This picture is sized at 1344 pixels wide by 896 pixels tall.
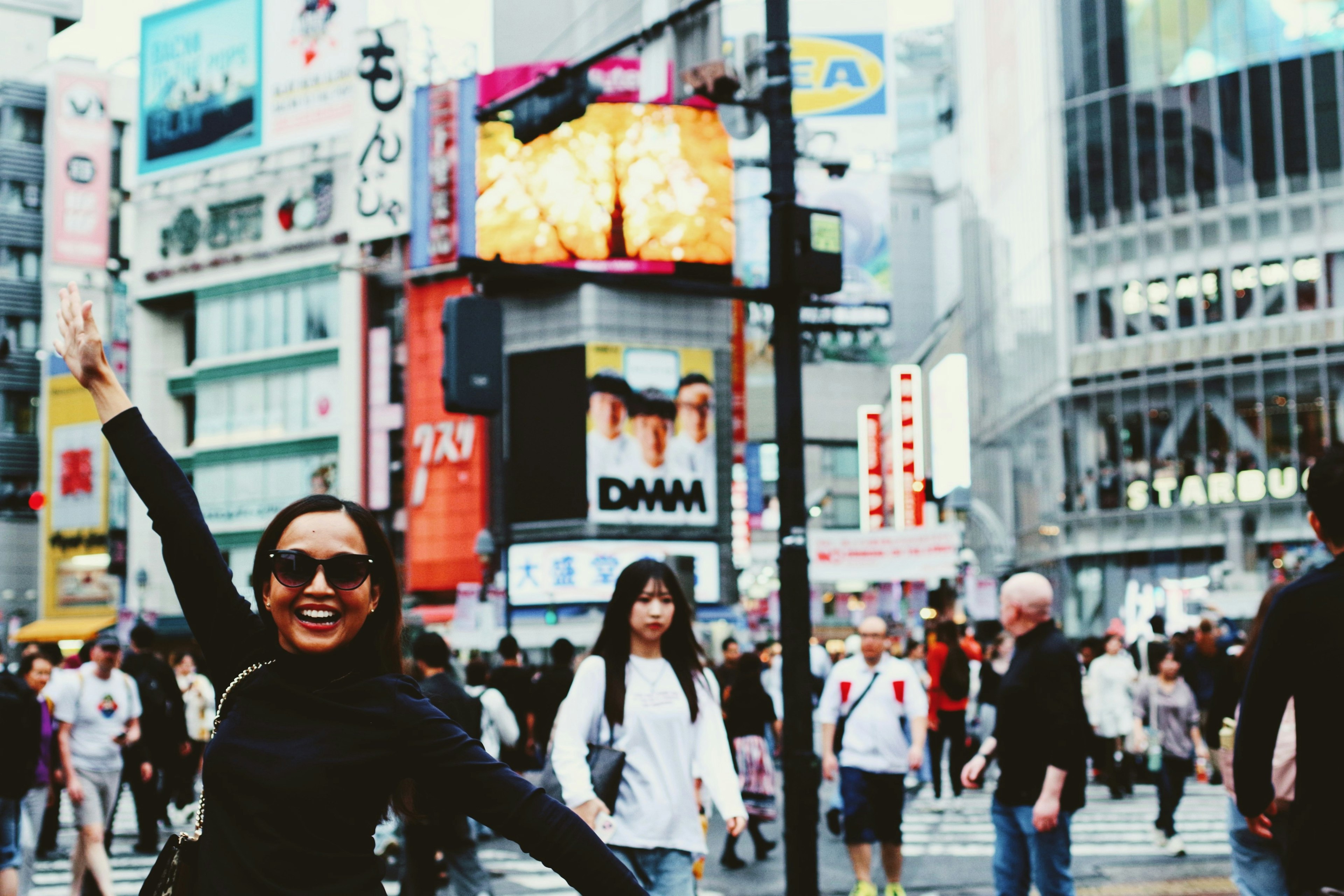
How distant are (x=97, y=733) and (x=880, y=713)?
5284mm

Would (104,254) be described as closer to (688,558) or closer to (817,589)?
(817,589)

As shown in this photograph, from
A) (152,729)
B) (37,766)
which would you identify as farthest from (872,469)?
(37,766)

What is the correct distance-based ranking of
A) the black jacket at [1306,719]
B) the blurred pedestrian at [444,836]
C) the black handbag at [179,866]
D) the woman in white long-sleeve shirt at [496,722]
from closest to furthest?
the black handbag at [179,866] < the black jacket at [1306,719] < the blurred pedestrian at [444,836] < the woman in white long-sleeve shirt at [496,722]

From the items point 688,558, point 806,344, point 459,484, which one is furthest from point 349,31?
point 688,558

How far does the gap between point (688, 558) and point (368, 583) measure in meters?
13.1

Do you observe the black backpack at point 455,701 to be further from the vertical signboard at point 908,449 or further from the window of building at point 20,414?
the window of building at point 20,414

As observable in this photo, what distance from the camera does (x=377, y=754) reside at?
2.81m

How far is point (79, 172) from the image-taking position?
64.3m

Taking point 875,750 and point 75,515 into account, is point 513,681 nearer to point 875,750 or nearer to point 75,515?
point 875,750

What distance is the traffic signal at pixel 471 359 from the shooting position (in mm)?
9562

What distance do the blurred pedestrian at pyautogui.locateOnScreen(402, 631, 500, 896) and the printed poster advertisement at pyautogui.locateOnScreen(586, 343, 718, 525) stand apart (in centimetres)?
4047

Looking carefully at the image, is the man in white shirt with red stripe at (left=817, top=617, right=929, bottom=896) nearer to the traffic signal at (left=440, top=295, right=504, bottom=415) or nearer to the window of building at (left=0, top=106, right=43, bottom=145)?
the traffic signal at (left=440, top=295, right=504, bottom=415)

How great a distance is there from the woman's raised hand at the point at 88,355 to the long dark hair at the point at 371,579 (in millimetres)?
443

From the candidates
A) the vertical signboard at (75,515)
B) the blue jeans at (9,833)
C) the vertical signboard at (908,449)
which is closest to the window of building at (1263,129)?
the vertical signboard at (908,449)
